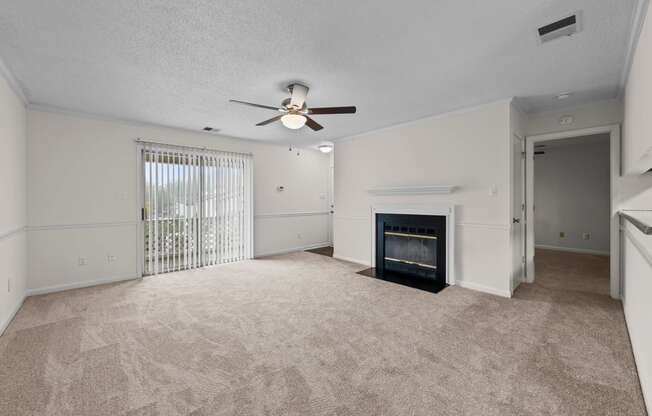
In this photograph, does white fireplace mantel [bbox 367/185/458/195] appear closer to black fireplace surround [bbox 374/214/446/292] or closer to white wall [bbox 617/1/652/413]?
black fireplace surround [bbox 374/214/446/292]

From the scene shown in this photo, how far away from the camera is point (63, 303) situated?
11.0 ft

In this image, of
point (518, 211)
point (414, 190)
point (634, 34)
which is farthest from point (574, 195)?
point (634, 34)

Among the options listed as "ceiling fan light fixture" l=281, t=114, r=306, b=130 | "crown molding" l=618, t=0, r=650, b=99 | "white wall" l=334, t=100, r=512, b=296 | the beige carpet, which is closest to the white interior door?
"white wall" l=334, t=100, r=512, b=296

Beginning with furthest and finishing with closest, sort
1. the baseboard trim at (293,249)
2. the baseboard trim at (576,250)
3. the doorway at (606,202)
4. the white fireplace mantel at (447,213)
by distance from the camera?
1. the baseboard trim at (293,249)
2. the baseboard trim at (576,250)
3. the white fireplace mantel at (447,213)
4. the doorway at (606,202)

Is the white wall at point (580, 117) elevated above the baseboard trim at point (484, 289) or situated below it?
above

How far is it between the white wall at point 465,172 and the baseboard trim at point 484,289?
0.01 metres

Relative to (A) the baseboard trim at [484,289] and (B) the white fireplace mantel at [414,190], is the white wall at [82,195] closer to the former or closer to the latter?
(B) the white fireplace mantel at [414,190]

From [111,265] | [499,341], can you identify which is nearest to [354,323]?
[499,341]

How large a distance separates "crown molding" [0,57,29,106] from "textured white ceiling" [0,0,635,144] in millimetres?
63

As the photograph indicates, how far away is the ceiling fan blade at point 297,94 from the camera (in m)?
3.02

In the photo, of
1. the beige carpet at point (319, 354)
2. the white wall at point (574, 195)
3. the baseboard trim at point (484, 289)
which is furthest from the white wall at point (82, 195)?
the white wall at point (574, 195)

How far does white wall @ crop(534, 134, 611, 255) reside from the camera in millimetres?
5969

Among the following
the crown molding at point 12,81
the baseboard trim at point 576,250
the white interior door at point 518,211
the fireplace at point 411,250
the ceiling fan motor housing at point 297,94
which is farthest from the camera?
the baseboard trim at point 576,250

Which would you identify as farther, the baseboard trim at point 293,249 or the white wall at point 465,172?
the baseboard trim at point 293,249
